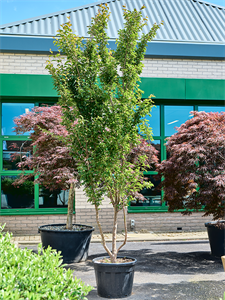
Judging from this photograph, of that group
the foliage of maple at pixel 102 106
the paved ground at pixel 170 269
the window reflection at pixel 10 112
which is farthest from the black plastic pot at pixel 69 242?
the window reflection at pixel 10 112

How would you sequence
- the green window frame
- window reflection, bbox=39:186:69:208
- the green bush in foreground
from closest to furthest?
the green bush in foreground < window reflection, bbox=39:186:69:208 < the green window frame

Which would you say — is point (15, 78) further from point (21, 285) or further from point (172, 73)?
point (21, 285)

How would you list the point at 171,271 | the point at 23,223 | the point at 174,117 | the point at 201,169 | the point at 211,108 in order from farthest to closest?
the point at 211,108, the point at 174,117, the point at 23,223, the point at 201,169, the point at 171,271

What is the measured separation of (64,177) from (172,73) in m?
6.53

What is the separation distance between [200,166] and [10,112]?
692 centimetres

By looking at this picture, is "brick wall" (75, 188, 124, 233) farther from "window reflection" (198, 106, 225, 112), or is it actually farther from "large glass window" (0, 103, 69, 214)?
"window reflection" (198, 106, 225, 112)

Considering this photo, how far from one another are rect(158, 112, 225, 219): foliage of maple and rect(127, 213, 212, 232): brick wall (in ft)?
12.2

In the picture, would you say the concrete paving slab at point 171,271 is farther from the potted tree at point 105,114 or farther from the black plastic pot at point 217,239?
the potted tree at point 105,114

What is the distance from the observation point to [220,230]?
Result: 7.57 meters

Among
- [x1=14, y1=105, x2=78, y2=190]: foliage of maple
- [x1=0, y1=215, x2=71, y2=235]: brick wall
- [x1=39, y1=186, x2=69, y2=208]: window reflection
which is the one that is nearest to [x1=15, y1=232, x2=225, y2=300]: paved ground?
[x1=0, y1=215, x2=71, y2=235]: brick wall

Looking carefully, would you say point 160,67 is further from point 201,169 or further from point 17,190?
point 17,190

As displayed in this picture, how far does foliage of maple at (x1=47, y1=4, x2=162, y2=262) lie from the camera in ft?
16.1

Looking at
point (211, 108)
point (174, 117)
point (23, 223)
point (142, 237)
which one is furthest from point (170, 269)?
point (211, 108)

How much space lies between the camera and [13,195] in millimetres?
11000
